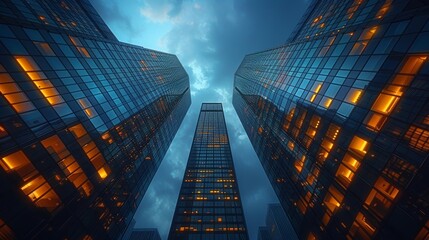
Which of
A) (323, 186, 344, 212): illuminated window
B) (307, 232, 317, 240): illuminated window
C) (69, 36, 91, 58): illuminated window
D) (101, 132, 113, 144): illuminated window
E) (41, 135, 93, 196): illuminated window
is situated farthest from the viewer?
(69, 36, 91, 58): illuminated window

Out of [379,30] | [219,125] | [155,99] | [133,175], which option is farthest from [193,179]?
[379,30]

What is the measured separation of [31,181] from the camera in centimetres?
1573

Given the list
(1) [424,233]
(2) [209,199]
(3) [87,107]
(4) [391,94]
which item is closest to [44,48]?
(3) [87,107]

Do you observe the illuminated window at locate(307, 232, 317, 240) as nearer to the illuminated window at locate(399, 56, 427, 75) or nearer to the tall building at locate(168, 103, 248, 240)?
the illuminated window at locate(399, 56, 427, 75)

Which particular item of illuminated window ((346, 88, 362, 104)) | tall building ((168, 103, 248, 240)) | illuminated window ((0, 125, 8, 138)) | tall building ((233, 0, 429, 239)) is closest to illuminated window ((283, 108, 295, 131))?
tall building ((233, 0, 429, 239))

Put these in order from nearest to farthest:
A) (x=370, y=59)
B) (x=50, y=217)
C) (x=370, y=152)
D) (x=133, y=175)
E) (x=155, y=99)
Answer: (x=370, y=152)
(x=50, y=217)
(x=370, y=59)
(x=133, y=175)
(x=155, y=99)

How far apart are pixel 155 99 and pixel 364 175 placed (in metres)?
47.9

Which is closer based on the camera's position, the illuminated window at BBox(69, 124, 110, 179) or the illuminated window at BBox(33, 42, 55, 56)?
the illuminated window at BBox(33, 42, 55, 56)

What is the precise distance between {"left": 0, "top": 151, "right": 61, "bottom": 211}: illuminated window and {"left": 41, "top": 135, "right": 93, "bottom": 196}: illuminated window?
219cm

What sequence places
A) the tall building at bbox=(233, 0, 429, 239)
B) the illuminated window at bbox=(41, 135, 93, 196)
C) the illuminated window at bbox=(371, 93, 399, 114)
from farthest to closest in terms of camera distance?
1. the illuminated window at bbox=(41, 135, 93, 196)
2. the illuminated window at bbox=(371, 93, 399, 114)
3. the tall building at bbox=(233, 0, 429, 239)

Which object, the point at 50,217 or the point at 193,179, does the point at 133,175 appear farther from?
the point at 193,179

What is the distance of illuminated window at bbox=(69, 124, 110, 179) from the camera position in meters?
22.0

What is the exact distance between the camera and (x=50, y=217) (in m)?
16.9

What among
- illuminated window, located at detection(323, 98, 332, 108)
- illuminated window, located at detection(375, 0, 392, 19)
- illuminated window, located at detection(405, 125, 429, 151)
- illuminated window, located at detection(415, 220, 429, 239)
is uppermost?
illuminated window, located at detection(375, 0, 392, 19)
